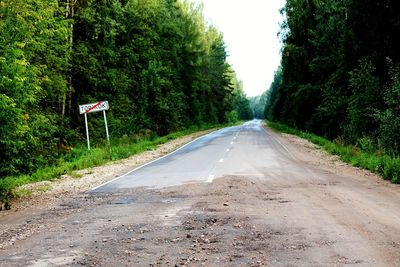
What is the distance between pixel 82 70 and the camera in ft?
83.0

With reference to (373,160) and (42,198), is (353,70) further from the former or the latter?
(42,198)

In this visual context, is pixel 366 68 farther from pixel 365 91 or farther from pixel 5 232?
pixel 5 232

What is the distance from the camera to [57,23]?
19.0m

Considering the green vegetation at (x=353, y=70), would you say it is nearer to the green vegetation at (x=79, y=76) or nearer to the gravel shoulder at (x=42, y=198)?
the gravel shoulder at (x=42, y=198)

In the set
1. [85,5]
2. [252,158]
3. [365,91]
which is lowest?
[252,158]

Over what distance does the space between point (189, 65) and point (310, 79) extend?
18432 millimetres

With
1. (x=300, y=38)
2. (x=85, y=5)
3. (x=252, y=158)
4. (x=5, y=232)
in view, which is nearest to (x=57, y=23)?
(x=85, y=5)

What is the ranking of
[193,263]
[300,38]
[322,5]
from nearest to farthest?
1. [193,263]
2. [322,5]
3. [300,38]

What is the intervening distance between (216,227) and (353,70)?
22158 mm

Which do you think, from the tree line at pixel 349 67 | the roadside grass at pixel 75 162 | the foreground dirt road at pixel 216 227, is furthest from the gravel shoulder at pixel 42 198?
the tree line at pixel 349 67

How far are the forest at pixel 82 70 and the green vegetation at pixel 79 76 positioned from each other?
0.04m

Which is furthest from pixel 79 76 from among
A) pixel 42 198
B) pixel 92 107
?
pixel 42 198

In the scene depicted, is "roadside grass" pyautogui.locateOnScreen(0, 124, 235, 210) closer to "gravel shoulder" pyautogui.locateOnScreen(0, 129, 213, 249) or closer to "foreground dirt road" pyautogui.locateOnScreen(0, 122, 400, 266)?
"gravel shoulder" pyautogui.locateOnScreen(0, 129, 213, 249)

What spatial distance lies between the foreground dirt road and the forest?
12.0 feet
